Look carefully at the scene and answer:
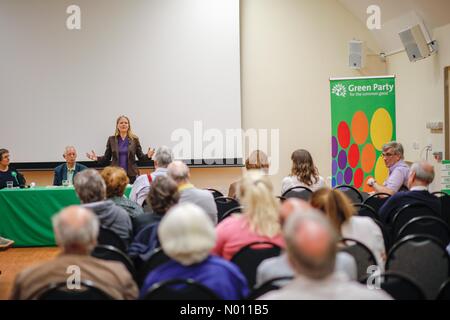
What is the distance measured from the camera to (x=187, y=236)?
2.43 meters

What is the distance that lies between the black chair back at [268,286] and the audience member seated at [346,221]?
2.66ft

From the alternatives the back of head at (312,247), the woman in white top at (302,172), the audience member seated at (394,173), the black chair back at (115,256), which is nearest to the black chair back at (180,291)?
the back of head at (312,247)

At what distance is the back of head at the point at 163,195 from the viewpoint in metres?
3.72

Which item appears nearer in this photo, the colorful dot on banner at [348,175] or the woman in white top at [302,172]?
the woman in white top at [302,172]

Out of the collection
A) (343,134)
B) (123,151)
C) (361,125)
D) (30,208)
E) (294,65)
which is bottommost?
(30,208)

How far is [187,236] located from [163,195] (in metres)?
1.31

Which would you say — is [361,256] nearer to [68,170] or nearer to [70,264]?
[70,264]

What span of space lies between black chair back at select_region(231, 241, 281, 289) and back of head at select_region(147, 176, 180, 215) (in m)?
0.88

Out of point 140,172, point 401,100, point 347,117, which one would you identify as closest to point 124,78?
point 140,172

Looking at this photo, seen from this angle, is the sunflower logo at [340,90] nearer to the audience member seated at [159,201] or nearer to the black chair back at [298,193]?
the black chair back at [298,193]

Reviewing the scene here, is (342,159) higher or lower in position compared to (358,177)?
higher

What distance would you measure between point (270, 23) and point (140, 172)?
114 inches

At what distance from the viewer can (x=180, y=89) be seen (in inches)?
345

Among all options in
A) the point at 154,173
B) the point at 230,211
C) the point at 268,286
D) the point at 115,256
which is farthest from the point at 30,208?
the point at 268,286
